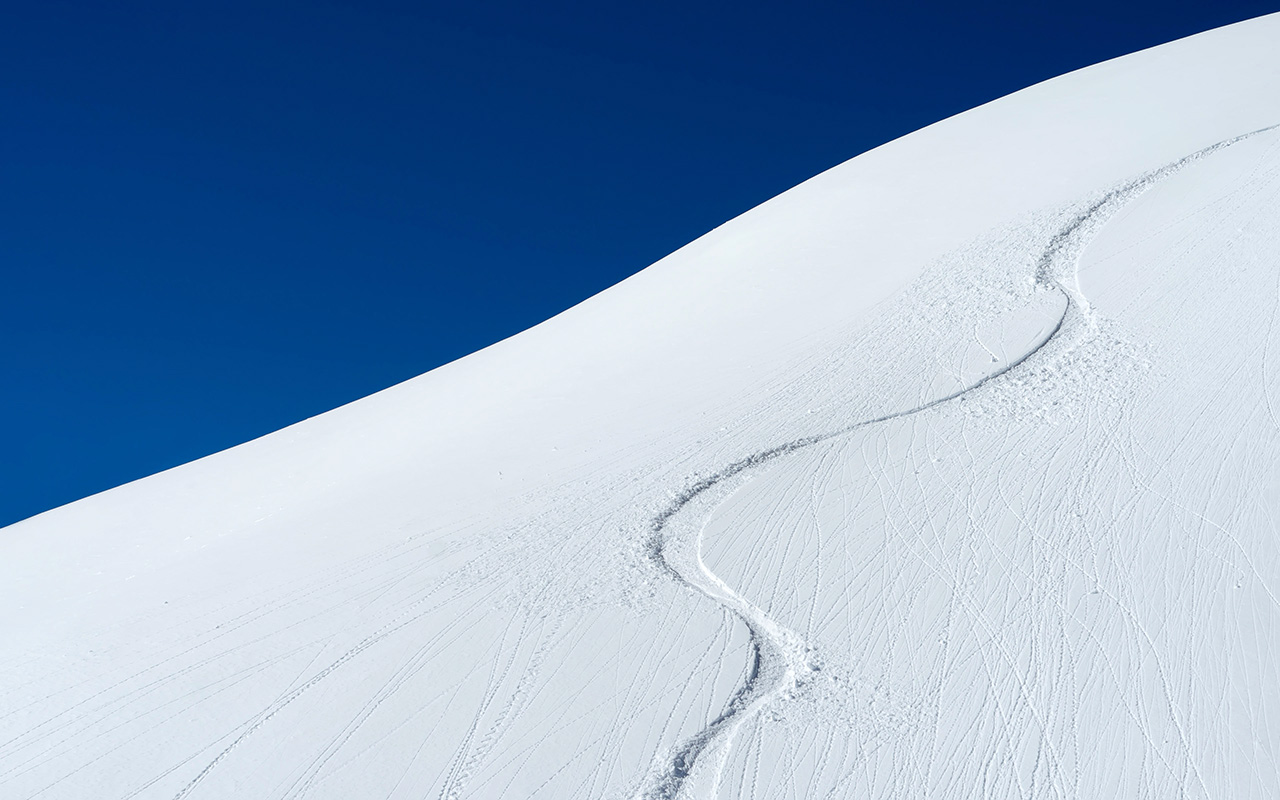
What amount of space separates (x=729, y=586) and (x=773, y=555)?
14.7 inches

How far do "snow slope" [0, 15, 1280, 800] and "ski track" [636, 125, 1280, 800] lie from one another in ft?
0.07

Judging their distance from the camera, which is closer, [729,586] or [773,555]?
[729,586]

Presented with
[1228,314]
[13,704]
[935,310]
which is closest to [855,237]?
[935,310]

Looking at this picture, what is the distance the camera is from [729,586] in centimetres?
543

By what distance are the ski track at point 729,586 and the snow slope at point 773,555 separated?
22 mm

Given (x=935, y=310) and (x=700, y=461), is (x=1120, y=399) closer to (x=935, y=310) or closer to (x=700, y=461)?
(x=935, y=310)

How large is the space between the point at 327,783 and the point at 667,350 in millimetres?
5312

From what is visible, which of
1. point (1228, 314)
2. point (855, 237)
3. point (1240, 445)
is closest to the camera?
point (1240, 445)

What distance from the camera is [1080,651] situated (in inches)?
181

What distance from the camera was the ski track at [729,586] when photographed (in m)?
4.26

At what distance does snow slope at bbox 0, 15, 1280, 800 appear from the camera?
4344 mm

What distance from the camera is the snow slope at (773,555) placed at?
14.3 ft

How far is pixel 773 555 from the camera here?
5.64 metres

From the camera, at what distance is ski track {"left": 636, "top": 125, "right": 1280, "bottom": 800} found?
4.26 m
